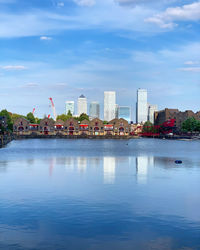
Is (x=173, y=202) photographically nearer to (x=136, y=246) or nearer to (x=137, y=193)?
(x=137, y=193)

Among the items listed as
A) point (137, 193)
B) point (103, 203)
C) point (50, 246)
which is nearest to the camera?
point (50, 246)

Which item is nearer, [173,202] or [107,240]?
[107,240]

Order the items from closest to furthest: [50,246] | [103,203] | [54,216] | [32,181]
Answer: [50,246]
[54,216]
[103,203]
[32,181]

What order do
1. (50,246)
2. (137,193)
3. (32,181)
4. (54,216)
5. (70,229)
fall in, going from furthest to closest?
(32,181) < (137,193) < (54,216) < (70,229) < (50,246)

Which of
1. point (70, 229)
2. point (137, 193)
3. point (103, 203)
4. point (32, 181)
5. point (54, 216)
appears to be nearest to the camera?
point (70, 229)

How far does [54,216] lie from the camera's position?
27.3 meters

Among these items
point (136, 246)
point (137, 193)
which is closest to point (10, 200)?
point (137, 193)

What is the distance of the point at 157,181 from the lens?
1827 inches

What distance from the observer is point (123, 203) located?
32406 mm

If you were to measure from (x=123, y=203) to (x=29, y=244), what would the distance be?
42.8 feet

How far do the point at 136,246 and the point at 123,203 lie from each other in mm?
11578

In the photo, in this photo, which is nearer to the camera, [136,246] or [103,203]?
[136,246]

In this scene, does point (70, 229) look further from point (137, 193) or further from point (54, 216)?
point (137, 193)

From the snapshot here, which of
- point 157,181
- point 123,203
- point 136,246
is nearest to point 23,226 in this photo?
point 136,246
